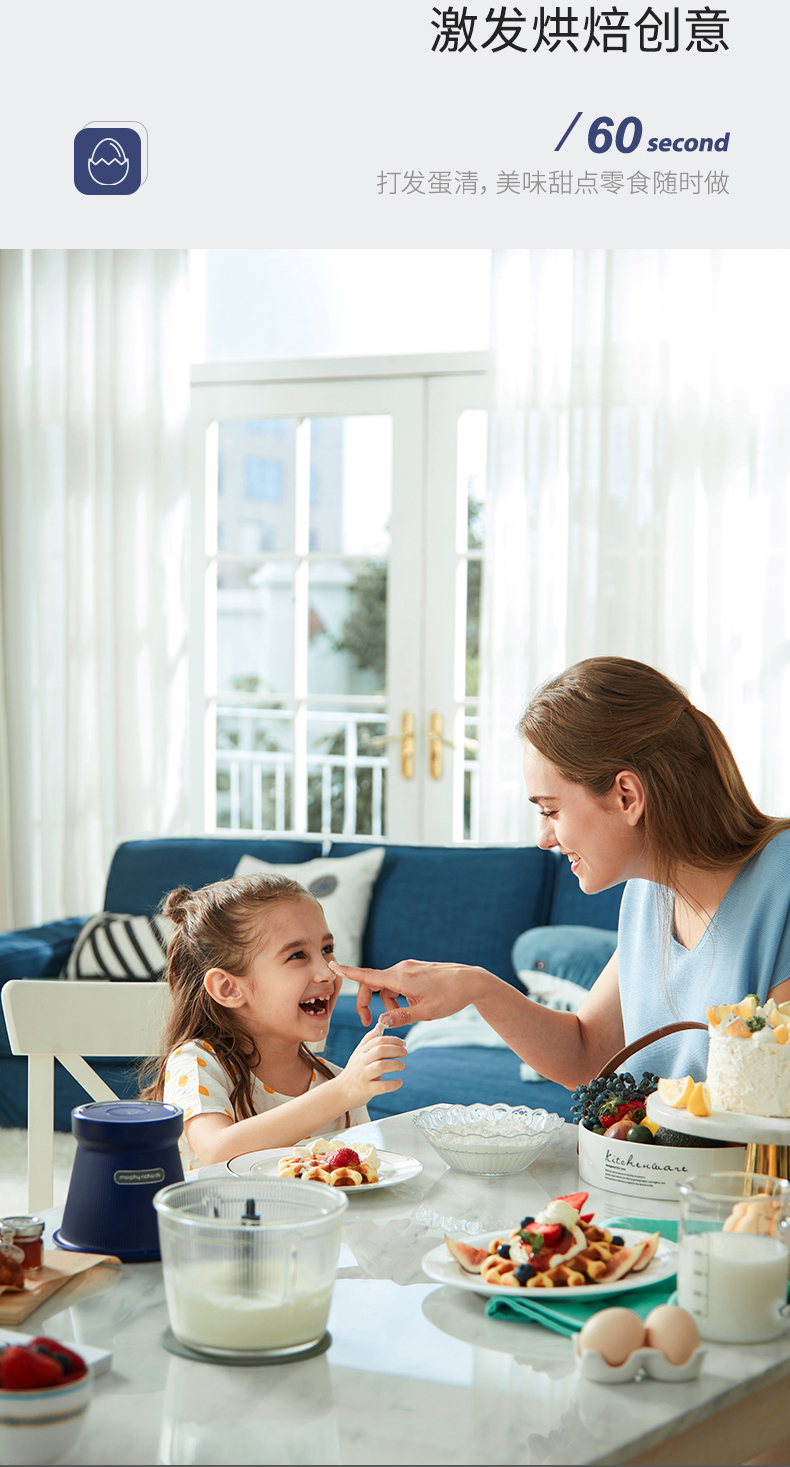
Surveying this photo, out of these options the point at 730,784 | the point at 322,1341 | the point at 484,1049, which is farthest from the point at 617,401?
the point at 322,1341

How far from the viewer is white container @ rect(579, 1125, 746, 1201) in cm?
113

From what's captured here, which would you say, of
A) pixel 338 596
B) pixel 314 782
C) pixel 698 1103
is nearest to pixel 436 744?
pixel 314 782

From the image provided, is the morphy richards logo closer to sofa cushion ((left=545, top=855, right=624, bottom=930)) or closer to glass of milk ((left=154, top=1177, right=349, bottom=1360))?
sofa cushion ((left=545, top=855, right=624, bottom=930))

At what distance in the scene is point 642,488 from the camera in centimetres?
373

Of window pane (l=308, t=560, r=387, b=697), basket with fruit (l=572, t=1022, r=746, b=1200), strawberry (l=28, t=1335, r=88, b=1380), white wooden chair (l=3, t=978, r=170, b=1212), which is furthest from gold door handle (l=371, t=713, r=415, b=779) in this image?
strawberry (l=28, t=1335, r=88, b=1380)

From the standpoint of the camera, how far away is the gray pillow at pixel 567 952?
309 cm

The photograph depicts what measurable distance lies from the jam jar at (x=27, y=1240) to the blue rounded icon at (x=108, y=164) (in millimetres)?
2655

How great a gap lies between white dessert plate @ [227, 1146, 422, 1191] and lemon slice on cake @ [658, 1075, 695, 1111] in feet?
0.88

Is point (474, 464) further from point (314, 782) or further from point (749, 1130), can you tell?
point (749, 1130)

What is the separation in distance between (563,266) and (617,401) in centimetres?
42

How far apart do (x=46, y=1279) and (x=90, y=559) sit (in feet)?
12.2

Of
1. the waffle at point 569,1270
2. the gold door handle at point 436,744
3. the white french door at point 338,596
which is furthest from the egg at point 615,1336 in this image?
the gold door handle at point 436,744

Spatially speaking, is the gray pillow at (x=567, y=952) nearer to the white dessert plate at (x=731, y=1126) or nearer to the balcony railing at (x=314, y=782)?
the balcony railing at (x=314, y=782)

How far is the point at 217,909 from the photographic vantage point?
64.8 inches
